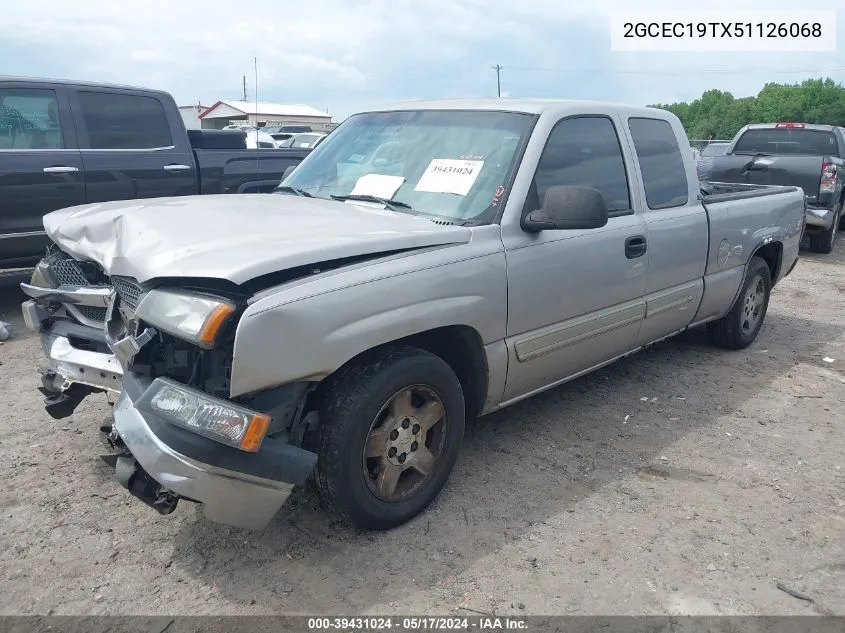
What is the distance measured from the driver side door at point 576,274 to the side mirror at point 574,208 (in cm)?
19

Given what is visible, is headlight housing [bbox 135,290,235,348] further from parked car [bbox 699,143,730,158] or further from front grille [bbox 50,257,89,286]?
parked car [bbox 699,143,730,158]

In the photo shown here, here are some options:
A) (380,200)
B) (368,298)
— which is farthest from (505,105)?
(368,298)

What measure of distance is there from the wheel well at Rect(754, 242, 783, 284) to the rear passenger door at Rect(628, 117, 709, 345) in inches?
52.8

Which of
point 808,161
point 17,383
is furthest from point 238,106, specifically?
point 17,383

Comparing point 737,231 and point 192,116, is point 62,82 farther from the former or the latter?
point 192,116

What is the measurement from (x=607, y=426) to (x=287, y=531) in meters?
2.06

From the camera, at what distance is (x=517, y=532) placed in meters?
3.16

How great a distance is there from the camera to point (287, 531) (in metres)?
3.12

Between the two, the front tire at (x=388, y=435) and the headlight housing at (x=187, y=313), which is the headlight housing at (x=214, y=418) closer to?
the headlight housing at (x=187, y=313)

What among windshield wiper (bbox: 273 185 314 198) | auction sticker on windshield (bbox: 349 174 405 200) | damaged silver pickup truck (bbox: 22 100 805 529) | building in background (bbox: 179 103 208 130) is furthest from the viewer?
building in background (bbox: 179 103 208 130)

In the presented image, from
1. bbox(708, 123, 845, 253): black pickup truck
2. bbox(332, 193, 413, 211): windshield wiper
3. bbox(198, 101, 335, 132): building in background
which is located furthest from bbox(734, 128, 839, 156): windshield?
bbox(198, 101, 335, 132): building in background

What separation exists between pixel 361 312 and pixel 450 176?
110 cm

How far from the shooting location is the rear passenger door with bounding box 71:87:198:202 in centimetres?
638

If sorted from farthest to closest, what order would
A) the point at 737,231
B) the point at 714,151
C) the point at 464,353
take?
1. the point at 714,151
2. the point at 737,231
3. the point at 464,353
